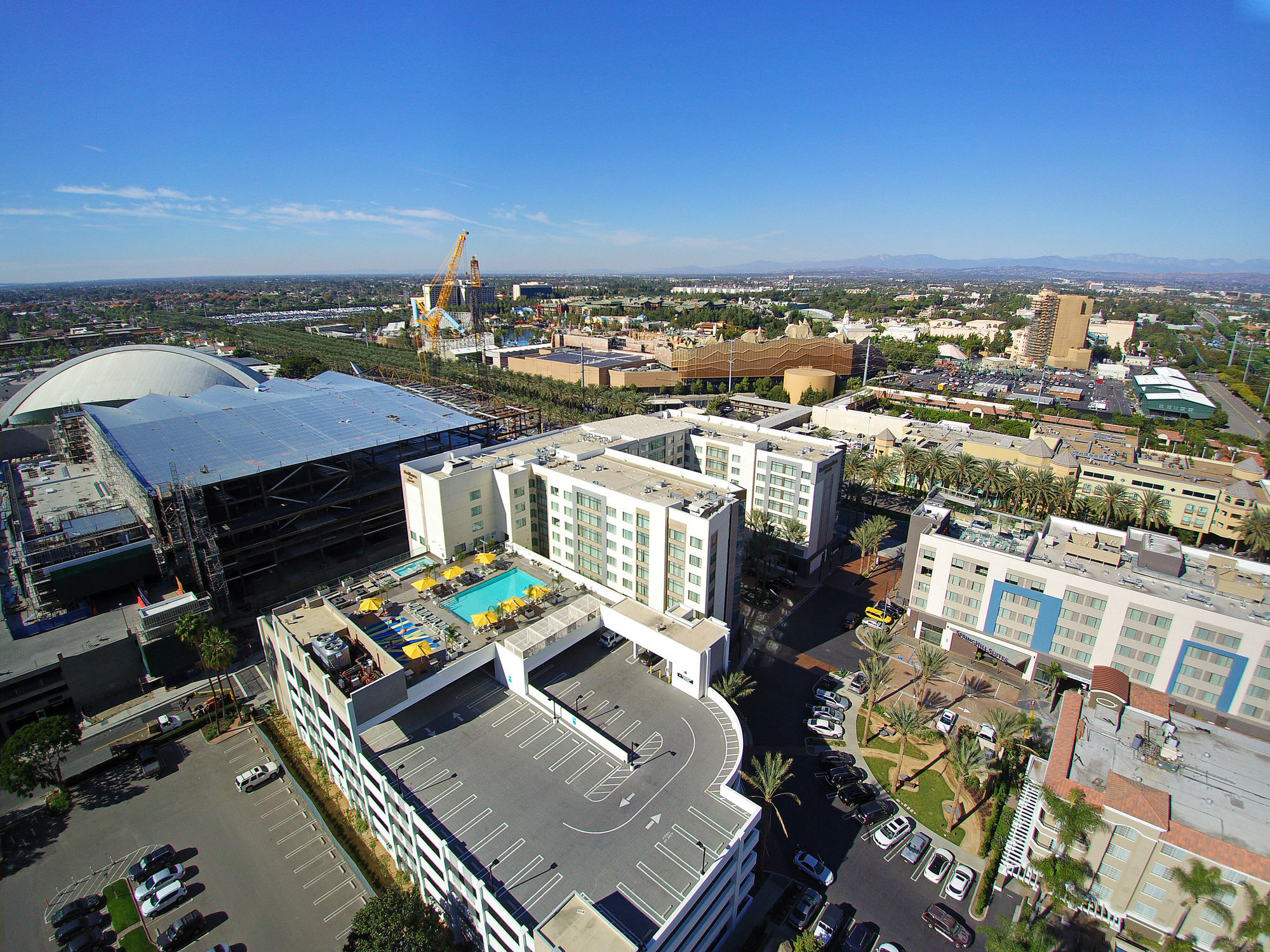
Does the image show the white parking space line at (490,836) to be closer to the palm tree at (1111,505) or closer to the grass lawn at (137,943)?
the grass lawn at (137,943)

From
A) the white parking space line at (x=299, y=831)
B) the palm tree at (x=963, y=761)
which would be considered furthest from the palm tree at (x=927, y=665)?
Result: the white parking space line at (x=299, y=831)

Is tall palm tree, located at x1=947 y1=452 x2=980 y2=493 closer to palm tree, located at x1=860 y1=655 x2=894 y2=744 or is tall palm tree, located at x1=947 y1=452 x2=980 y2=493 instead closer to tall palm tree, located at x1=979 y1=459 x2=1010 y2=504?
tall palm tree, located at x1=979 y1=459 x2=1010 y2=504

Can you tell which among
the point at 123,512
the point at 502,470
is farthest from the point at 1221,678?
the point at 123,512

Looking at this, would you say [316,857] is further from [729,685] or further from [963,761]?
[963,761]

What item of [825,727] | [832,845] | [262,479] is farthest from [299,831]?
[262,479]

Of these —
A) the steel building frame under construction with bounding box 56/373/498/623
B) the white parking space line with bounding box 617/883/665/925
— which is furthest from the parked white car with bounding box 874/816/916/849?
the steel building frame under construction with bounding box 56/373/498/623

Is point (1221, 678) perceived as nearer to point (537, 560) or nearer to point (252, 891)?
point (537, 560)
